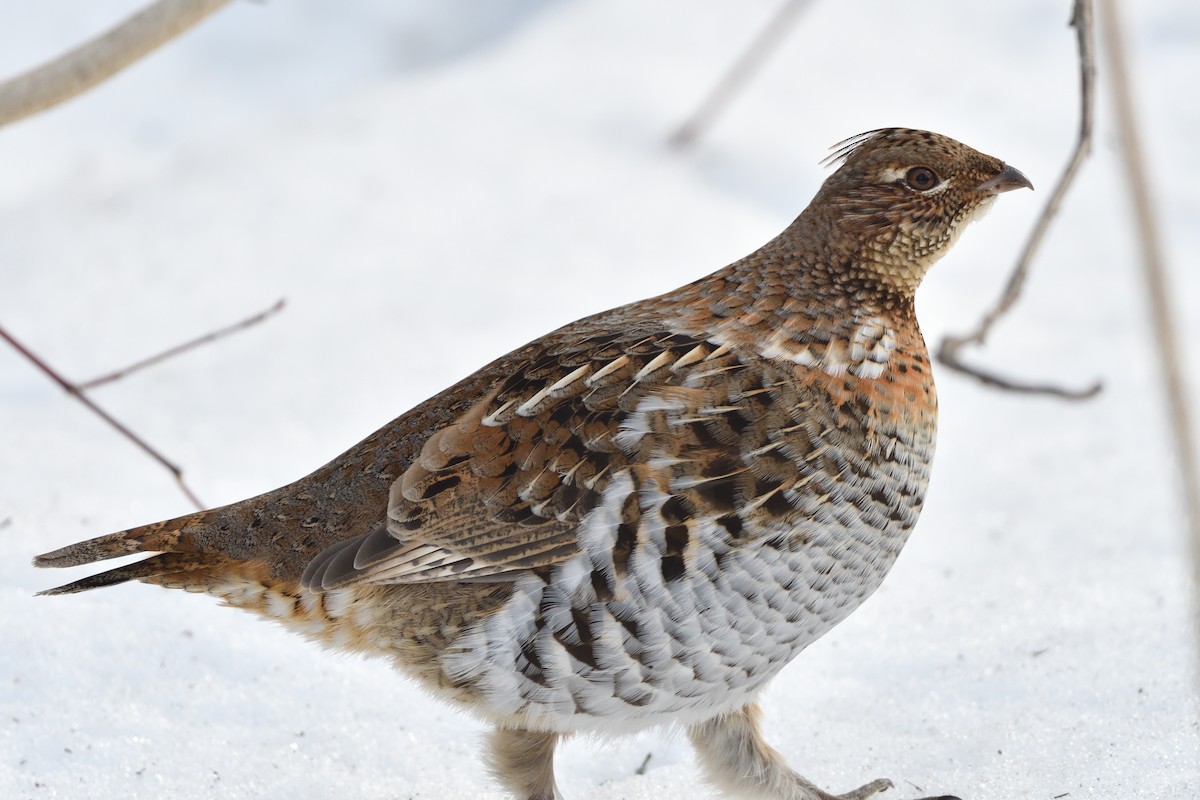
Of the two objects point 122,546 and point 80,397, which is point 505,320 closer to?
point 80,397

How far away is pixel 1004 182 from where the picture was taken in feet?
9.05

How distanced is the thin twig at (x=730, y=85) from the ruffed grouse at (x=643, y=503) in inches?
126

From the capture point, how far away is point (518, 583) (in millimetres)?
2500

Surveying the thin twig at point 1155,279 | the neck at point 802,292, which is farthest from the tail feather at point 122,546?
the thin twig at point 1155,279

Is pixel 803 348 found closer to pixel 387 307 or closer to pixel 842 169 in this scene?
pixel 842 169

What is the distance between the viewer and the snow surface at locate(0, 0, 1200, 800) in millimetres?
3088

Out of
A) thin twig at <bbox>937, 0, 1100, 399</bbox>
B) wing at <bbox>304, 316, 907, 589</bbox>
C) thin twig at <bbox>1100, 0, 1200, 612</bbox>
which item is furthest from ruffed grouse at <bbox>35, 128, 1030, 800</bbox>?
thin twig at <bbox>1100, 0, 1200, 612</bbox>

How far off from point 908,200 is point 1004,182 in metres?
0.21

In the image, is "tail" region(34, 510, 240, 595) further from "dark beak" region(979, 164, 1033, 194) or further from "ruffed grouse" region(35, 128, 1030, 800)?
"dark beak" region(979, 164, 1033, 194)

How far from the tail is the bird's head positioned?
4.97ft

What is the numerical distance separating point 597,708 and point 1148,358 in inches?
136

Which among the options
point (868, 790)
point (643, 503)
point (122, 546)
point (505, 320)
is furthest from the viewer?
point (505, 320)

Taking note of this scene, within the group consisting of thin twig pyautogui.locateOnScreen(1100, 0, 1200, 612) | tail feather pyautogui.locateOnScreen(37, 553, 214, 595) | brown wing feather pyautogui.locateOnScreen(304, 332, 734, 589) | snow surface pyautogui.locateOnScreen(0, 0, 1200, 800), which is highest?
thin twig pyautogui.locateOnScreen(1100, 0, 1200, 612)

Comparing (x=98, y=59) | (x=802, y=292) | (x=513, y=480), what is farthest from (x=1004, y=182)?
(x=98, y=59)
